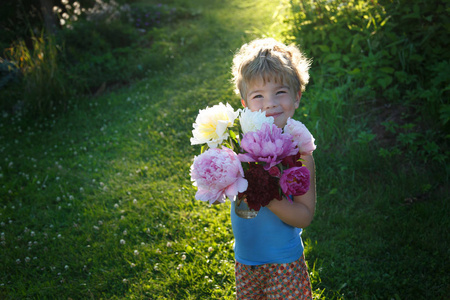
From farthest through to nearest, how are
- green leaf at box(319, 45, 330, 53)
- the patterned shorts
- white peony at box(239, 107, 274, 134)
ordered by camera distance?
1. green leaf at box(319, 45, 330, 53)
2. the patterned shorts
3. white peony at box(239, 107, 274, 134)

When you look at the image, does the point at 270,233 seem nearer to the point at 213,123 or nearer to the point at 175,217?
the point at 213,123

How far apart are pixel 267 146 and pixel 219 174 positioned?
0.23 m

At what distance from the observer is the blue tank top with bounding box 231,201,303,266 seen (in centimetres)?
210

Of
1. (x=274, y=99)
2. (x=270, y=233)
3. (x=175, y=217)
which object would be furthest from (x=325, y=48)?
(x=270, y=233)

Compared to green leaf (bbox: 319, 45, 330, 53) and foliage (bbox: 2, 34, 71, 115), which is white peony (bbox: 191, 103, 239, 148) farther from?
foliage (bbox: 2, 34, 71, 115)

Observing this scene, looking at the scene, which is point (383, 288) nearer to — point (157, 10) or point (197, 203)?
point (197, 203)

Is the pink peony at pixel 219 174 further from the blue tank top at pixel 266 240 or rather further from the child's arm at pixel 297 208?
the blue tank top at pixel 266 240

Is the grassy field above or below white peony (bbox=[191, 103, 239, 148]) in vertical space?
below

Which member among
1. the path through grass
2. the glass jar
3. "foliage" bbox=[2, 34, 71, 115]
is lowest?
the path through grass

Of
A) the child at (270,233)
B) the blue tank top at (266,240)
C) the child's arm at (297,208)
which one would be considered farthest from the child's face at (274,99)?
the blue tank top at (266,240)

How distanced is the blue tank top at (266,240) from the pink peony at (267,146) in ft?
1.73

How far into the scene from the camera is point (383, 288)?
292 cm

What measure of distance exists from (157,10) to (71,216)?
23.5ft

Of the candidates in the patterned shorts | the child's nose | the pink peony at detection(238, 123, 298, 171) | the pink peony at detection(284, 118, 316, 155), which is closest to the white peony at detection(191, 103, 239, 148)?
the pink peony at detection(238, 123, 298, 171)
